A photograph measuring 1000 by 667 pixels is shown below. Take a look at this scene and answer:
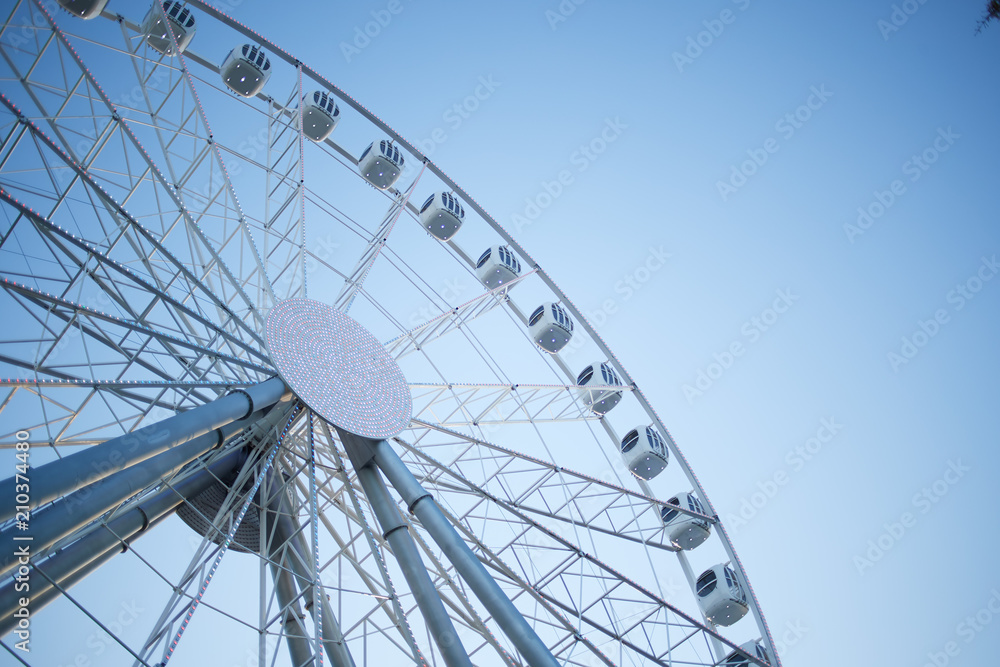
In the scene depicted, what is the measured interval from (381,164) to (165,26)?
4999 mm

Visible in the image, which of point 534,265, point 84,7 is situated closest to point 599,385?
point 534,265

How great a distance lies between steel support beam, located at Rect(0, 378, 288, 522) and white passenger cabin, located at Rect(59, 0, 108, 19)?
8066 millimetres

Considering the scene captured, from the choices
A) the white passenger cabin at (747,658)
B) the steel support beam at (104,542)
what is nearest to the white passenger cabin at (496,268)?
the steel support beam at (104,542)

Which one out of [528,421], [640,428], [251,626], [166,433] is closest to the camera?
[166,433]

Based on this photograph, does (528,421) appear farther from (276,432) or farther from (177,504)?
(177,504)

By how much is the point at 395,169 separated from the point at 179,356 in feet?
26.7

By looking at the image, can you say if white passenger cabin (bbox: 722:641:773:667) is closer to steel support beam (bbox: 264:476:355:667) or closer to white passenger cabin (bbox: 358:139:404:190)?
steel support beam (bbox: 264:476:355:667)

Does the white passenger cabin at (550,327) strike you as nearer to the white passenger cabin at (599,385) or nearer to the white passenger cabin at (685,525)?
the white passenger cabin at (599,385)

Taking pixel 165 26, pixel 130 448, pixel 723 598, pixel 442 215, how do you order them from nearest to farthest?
pixel 130 448 → pixel 165 26 → pixel 723 598 → pixel 442 215

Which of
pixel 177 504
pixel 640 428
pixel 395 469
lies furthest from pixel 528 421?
pixel 177 504

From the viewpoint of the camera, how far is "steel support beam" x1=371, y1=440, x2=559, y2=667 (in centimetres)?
1065

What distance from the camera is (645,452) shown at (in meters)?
18.5

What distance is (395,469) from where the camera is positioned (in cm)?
1220

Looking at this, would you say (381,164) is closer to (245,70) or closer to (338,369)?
(245,70)
